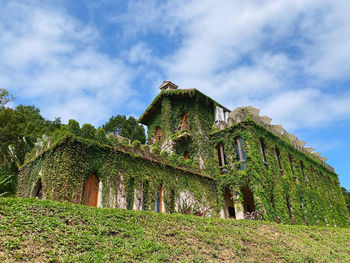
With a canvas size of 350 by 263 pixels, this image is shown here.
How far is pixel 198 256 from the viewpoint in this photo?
7176 millimetres

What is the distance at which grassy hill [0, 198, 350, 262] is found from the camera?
5.89 metres

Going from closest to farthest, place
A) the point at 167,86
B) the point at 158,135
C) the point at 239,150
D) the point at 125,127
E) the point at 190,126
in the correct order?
the point at 239,150
the point at 190,126
the point at 158,135
the point at 167,86
the point at 125,127

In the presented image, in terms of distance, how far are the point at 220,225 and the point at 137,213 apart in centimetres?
352

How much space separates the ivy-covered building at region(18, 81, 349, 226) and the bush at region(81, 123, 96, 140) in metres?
0.05

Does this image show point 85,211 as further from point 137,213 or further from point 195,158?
point 195,158

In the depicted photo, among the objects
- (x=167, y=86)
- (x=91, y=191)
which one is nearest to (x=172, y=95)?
(x=167, y=86)

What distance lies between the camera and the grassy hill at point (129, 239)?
589 centimetres

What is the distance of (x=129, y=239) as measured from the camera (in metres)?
7.22

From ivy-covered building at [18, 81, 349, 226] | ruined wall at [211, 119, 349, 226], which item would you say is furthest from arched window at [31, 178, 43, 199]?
ruined wall at [211, 119, 349, 226]

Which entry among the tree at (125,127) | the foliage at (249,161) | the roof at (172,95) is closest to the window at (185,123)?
the foliage at (249,161)

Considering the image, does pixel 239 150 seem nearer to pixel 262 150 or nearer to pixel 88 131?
pixel 262 150

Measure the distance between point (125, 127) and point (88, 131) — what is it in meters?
27.2

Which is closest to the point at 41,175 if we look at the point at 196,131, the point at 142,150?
the point at 142,150

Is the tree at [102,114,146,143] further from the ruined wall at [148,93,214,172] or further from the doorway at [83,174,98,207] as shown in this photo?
the doorway at [83,174,98,207]
